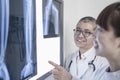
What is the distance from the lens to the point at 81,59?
5.27 feet

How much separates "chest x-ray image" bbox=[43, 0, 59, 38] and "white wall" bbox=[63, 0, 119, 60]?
1.18 ft

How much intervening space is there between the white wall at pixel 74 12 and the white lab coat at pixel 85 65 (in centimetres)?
11

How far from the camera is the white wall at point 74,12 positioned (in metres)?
1.66

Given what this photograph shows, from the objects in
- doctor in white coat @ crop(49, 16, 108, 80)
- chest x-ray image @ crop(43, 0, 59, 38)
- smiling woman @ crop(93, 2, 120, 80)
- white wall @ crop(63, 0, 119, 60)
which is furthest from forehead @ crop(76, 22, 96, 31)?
smiling woman @ crop(93, 2, 120, 80)

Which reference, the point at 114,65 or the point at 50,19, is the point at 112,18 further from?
the point at 50,19

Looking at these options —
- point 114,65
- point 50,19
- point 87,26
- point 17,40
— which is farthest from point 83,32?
point 17,40

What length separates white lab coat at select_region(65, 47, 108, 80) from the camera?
1.52 m

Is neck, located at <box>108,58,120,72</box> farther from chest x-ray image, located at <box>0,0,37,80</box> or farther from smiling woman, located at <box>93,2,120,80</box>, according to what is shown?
chest x-ray image, located at <box>0,0,37,80</box>

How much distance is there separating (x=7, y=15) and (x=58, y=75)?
20.4 inches

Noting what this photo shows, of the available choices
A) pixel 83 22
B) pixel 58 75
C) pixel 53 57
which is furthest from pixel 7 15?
pixel 83 22

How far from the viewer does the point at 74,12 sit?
5.61ft

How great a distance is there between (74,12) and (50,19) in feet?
1.95

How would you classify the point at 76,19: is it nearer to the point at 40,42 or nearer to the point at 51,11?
the point at 51,11

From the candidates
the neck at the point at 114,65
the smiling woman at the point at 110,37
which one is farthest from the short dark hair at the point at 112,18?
the neck at the point at 114,65
